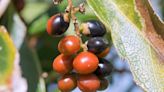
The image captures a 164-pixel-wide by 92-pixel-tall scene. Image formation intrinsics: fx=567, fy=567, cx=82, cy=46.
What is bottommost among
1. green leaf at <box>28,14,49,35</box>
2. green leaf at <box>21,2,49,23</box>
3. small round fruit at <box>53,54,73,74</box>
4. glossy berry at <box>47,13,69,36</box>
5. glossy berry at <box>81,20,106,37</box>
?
green leaf at <box>21,2,49,23</box>

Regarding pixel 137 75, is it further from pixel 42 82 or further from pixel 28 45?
pixel 28 45

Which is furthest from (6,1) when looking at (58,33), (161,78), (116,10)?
(161,78)

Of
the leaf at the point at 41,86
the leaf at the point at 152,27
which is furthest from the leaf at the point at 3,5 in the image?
the leaf at the point at 152,27

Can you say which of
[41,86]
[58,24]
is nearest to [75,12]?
[58,24]

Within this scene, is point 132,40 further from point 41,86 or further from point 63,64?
point 41,86

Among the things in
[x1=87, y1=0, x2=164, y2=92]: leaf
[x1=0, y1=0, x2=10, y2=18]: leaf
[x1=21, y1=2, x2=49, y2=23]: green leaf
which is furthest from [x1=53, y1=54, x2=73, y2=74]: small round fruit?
[x1=21, y1=2, x2=49, y2=23]: green leaf

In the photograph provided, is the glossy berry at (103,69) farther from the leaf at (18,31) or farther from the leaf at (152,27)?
the leaf at (18,31)

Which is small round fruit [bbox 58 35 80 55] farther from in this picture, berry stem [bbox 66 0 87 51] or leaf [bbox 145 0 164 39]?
leaf [bbox 145 0 164 39]
